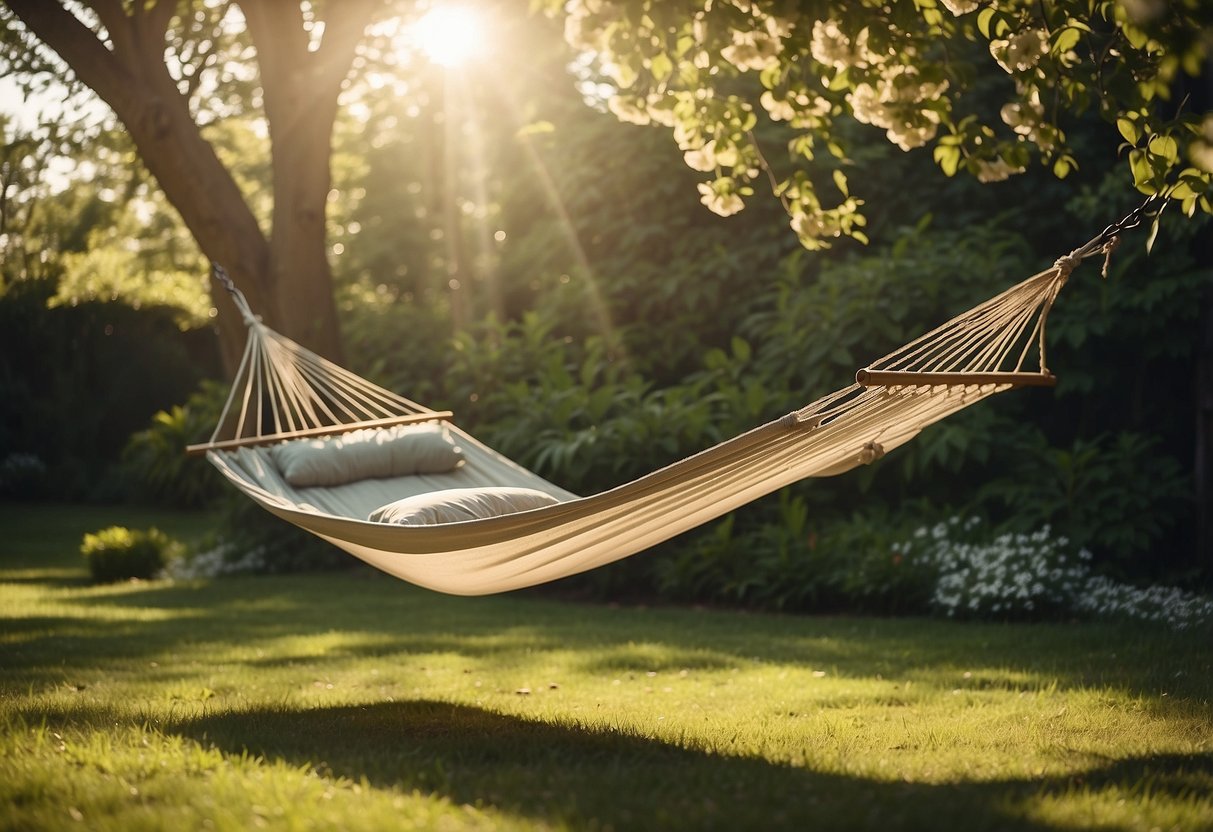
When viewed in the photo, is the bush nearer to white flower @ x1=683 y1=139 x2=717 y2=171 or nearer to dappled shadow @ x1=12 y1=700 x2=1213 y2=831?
dappled shadow @ x1=12 y1=700 x2=1213 y2=831

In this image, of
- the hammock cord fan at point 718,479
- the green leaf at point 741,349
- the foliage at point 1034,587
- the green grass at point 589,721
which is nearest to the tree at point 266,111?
the green grass at point 589,721

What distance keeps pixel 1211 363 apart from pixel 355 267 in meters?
11.6

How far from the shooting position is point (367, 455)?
426 centimetres

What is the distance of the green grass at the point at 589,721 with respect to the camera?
2039mm

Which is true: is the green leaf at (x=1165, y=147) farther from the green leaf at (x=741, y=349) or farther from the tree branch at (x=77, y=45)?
the tree branch at (x=77, y=45)

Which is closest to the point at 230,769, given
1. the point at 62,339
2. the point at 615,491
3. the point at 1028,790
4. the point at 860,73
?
the point at 615,491

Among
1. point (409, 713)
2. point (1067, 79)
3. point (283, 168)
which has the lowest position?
point (409, 713)

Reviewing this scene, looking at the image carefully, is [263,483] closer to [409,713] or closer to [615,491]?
[409,713]

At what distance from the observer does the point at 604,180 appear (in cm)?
764

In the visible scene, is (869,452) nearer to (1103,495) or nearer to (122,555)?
(1103,495)

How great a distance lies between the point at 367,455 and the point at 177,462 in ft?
16.6

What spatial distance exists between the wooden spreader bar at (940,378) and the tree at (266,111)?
392 cm

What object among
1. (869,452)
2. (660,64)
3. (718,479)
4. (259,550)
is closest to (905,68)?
(660,64)

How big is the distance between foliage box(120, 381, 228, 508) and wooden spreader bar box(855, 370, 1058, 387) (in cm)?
631
